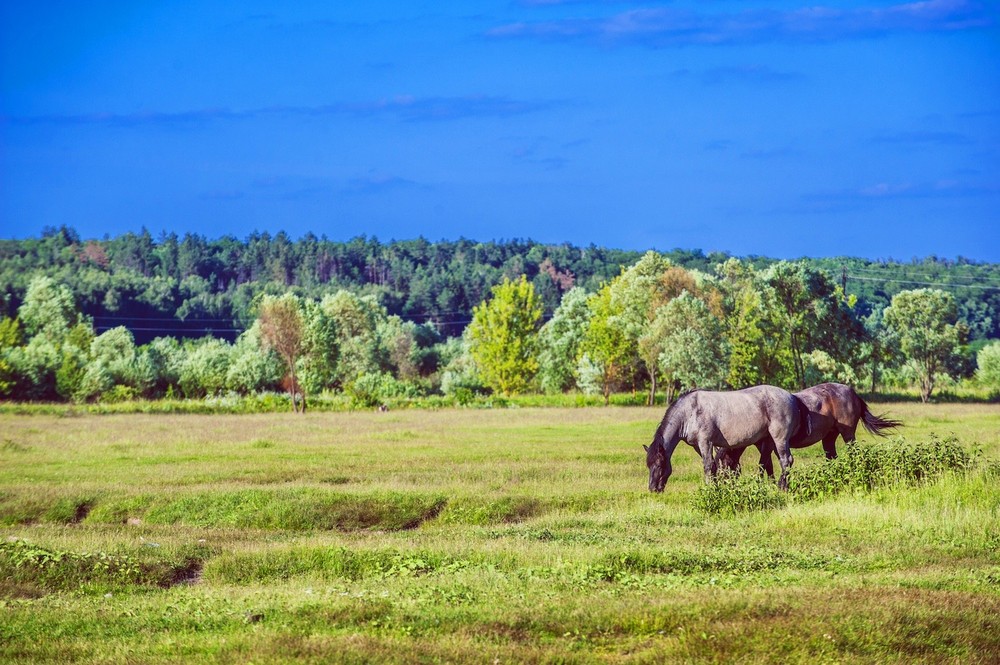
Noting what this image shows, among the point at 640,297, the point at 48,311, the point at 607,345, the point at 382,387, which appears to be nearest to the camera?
Answer: the point at 640,297

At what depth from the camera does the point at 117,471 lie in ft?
93.1

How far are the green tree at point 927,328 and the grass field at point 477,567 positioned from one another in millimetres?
60464

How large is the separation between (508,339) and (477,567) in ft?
240

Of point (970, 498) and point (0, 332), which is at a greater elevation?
point (0, 332)

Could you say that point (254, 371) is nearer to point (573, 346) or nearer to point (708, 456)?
point (573, 346)

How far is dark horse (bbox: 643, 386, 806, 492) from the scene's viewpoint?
23.2 metres

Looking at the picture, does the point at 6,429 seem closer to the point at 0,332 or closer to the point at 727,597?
the point at 727,597

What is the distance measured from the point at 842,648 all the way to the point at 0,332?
107219 mm

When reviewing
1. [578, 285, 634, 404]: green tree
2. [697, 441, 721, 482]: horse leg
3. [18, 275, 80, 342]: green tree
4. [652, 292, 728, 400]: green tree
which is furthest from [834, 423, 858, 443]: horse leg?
[18, 275, 80, 342]: green tree

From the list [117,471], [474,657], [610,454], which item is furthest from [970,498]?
[117,471]

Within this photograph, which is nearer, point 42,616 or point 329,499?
point 42,616

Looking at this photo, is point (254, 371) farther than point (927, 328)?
Yes

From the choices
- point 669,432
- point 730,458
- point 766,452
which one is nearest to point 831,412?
point 766,452

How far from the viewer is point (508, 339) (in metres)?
87.5
